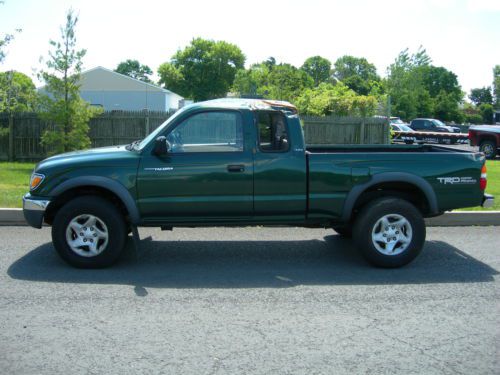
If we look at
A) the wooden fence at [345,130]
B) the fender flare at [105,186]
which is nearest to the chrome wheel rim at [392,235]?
the fender flare at [105,186]

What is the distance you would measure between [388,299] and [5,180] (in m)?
10.7

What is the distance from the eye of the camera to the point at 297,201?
663 cm

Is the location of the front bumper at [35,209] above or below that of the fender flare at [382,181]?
below

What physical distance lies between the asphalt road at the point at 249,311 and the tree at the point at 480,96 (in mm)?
107220

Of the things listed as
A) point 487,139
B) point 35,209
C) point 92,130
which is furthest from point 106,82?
point 35,209

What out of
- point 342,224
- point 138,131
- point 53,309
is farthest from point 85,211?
point 138,131

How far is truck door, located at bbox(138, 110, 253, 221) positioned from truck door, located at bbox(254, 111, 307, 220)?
0.10 m

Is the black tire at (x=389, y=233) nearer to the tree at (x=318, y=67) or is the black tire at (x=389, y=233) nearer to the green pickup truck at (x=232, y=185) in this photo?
the green pickup truck at (x=232, y=185)

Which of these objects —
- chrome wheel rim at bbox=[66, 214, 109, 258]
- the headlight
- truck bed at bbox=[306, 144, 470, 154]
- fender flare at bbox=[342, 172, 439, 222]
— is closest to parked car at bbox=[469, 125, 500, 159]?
truck bed at bbox=[306, 144, 470, 154]

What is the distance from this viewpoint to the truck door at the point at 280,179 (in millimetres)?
6574

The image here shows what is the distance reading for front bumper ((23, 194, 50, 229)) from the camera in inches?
257

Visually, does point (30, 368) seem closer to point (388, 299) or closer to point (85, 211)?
point (85, 211)

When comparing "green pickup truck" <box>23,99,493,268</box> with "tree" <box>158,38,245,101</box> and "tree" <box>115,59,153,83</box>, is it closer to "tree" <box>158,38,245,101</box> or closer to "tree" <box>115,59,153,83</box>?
"tree" <box>158,38,245,101</box>

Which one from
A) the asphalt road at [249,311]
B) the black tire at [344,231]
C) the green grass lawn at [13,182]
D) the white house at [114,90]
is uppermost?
the white house at [114,90]
